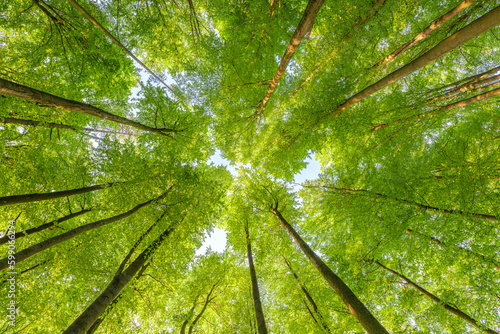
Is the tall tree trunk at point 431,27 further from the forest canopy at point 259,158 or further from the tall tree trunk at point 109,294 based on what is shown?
the tall tree trunk at point 109,294

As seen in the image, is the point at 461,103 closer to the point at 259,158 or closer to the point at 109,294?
the point at 259,158

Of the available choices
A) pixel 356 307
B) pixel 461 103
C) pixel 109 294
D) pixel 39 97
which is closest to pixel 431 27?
pixel 461 103

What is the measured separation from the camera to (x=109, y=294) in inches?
166

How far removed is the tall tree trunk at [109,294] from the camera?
3.51 meters

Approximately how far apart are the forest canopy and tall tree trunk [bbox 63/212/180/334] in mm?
40

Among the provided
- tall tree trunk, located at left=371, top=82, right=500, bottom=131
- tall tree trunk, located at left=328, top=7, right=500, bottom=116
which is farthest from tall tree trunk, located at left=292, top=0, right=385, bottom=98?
tall tree trunk, located at left=371, top=82, right=500, bottom=131

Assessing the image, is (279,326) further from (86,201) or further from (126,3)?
(126,3)

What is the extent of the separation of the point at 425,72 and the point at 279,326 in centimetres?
1156

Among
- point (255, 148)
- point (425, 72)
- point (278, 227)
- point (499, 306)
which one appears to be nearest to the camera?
point (499, 306)

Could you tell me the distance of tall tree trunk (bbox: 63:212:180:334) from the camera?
3.51 meters

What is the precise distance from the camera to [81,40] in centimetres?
537

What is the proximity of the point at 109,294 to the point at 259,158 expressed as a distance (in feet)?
19.5

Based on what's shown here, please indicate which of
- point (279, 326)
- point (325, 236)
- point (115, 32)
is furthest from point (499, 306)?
point (115, 32)

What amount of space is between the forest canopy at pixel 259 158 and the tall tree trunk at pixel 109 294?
0.13 feet
